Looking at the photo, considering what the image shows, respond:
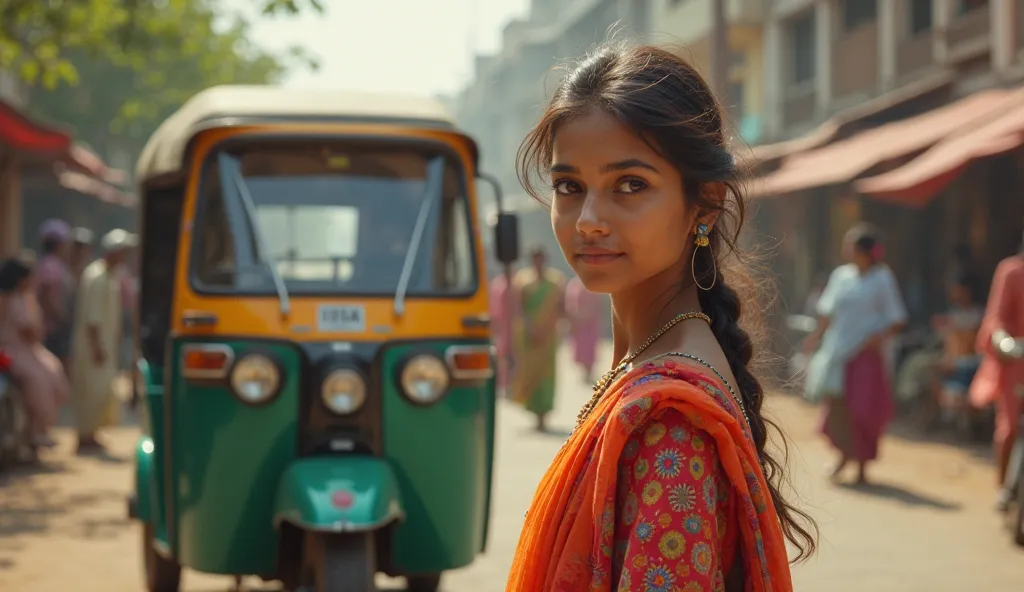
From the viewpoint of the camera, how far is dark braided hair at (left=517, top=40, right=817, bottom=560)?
1.97m

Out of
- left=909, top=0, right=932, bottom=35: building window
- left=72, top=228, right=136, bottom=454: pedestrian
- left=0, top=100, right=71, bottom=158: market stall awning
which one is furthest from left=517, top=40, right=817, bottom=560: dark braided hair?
left=909, top=0, right=932, bottom=35: building window

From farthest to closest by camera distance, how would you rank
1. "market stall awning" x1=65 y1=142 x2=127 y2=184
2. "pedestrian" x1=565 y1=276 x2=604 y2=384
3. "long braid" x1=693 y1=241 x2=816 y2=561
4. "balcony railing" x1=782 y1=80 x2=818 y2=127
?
"balcony railing" x1=782 y1=80 x2=818 y2=127 < "pedestrian" x1=565 y1=276 x2=604 y2=384 < "market stall awning" x1=65 y1=142 x2=127 y2=184 < "long braid" x1=693 y1=241 x2=816 y2=561

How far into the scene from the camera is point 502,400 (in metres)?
18.8

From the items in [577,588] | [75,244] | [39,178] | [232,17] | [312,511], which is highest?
[232,17]

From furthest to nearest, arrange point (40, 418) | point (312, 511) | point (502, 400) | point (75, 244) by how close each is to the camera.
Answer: point (502, 400) → point (75, 244) → point (40, 418) → point (312, 511)

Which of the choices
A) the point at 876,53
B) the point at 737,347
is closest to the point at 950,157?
the point at 876,53

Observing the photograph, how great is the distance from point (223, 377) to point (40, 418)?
23.0ft

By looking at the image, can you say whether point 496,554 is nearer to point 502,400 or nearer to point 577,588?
point 577,588

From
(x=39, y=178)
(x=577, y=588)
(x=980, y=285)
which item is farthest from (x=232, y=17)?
(x=577, y=588)

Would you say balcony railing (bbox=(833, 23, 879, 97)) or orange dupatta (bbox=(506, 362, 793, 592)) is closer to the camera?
orange dupatta (bbox=(506, 362, 793, 592))

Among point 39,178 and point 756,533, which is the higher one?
point 39,178

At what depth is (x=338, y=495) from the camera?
17.0 ft

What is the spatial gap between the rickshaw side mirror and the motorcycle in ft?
19.9

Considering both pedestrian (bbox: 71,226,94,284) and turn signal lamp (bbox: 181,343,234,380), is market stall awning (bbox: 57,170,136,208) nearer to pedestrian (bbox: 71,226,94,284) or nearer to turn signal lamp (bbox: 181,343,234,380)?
pedestrian (bbox: 71,226,94,284)
